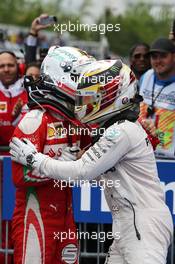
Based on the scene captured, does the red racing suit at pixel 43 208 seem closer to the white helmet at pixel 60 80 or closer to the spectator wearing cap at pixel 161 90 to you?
the white helmet at pixel 60 80

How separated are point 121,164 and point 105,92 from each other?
0.45 meters

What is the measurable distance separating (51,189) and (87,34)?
31.4m

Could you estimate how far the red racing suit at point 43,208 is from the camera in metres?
5.04

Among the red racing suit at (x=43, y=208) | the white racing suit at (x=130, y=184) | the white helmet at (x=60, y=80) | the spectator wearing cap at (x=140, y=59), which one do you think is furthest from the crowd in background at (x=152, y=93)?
the white racing suit at (x=130, y=184)

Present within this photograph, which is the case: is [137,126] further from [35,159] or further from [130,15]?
[130,15]

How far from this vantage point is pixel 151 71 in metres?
7.77

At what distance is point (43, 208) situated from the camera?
5.18 m

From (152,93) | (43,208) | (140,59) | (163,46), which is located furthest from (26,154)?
(140,59)

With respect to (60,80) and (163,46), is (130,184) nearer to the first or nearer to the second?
(60,80)

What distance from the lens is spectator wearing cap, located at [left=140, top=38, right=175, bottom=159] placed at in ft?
24.1

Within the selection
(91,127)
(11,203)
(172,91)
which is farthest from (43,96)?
(172,91)

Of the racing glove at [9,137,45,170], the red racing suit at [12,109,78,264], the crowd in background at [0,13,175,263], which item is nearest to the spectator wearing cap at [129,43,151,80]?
the crowd in background at [0,13,175,263]

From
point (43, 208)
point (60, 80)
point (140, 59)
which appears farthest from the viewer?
point (140, 59)

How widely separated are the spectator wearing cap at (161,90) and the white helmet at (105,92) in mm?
2554
